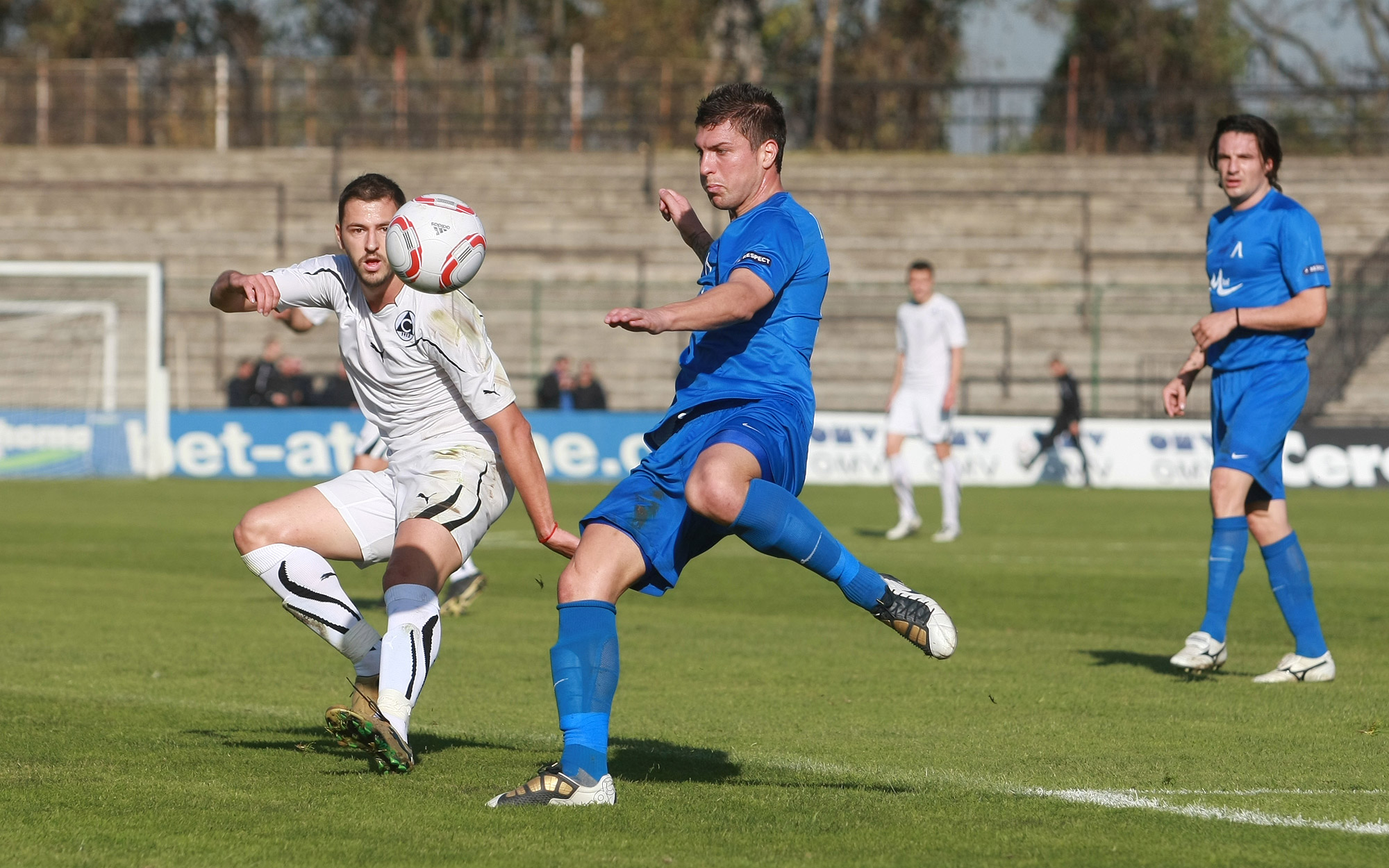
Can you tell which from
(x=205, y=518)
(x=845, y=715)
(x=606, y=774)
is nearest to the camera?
(x=606, y=774)

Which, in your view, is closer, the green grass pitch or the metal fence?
the green grass pitch

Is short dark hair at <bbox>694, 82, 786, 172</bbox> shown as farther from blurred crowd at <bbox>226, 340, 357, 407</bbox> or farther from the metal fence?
the metal fence

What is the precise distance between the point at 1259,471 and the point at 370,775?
4.41 meters

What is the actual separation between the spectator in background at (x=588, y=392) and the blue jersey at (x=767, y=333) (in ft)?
68.6

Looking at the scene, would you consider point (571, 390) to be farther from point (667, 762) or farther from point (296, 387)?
point (667, 762)

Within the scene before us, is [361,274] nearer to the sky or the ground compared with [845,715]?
nearer to the sky

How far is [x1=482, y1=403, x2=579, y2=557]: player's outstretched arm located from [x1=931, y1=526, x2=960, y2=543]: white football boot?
34.2ft

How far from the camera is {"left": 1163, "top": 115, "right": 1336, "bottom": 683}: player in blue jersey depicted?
7430mm

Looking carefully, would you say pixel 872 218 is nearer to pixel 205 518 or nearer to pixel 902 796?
pixel 205 518

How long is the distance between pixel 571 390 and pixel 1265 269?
19028mm

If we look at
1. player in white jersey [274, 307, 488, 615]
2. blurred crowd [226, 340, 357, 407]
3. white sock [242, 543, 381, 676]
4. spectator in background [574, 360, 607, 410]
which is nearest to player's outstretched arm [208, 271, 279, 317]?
white sock [242, 543, 381, 676]

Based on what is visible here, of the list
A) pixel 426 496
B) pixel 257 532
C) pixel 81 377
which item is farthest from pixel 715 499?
pixel 81 377

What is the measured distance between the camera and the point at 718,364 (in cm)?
501

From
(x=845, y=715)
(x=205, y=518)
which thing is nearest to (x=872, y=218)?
(x=205, y=518)
